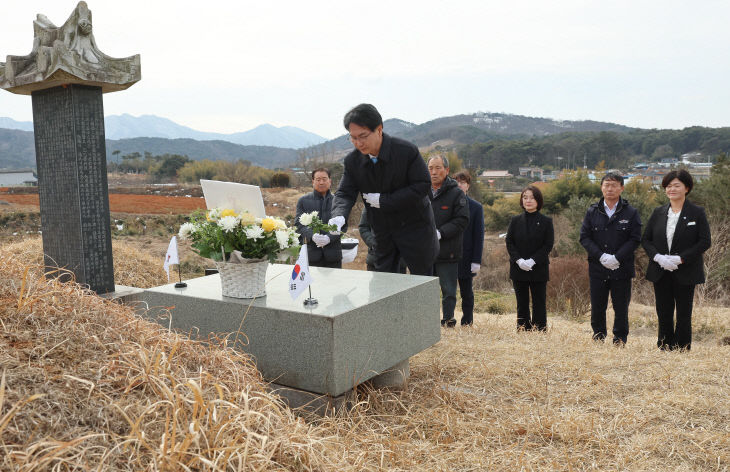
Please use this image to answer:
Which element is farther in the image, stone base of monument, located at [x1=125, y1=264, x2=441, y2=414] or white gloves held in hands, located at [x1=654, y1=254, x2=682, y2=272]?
white gloves held in hands, located at [x1=654, y1=254, x2=682, y2=272]

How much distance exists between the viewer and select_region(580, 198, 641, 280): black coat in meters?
4.94

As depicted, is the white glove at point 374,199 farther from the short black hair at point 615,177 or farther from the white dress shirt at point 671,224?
the white dress shirt at point 671,224

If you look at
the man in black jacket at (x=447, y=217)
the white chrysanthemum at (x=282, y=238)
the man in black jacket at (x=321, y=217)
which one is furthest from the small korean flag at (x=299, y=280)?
the man in black jacket at (x=447, y=217)

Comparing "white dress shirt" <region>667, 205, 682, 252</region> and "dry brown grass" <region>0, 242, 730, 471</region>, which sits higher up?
"white dress shirt" <region>667, 205, 682, 252</region>

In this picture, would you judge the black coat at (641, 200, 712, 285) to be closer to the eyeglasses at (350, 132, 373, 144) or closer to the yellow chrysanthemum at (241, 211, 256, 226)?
the eyeglasses at (350, 132, 373, 144)

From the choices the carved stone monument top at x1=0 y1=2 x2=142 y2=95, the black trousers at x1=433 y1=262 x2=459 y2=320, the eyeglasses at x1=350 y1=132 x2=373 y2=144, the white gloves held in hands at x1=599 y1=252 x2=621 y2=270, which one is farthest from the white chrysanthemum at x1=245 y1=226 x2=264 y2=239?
the white gloves held in hands at x1=599 y1=252 x2=621 y2=270

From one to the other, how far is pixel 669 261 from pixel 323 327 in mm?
3387

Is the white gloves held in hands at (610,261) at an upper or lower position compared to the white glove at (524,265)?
upper

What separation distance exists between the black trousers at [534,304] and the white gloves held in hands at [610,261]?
0.77 metres

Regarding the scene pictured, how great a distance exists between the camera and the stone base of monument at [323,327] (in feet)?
9.59

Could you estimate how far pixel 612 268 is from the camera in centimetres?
493

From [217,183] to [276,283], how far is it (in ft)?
2.59

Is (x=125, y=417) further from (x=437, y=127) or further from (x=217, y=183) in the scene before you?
(x=437, y=127)

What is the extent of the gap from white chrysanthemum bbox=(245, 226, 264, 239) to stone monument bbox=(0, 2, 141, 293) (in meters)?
2.23
